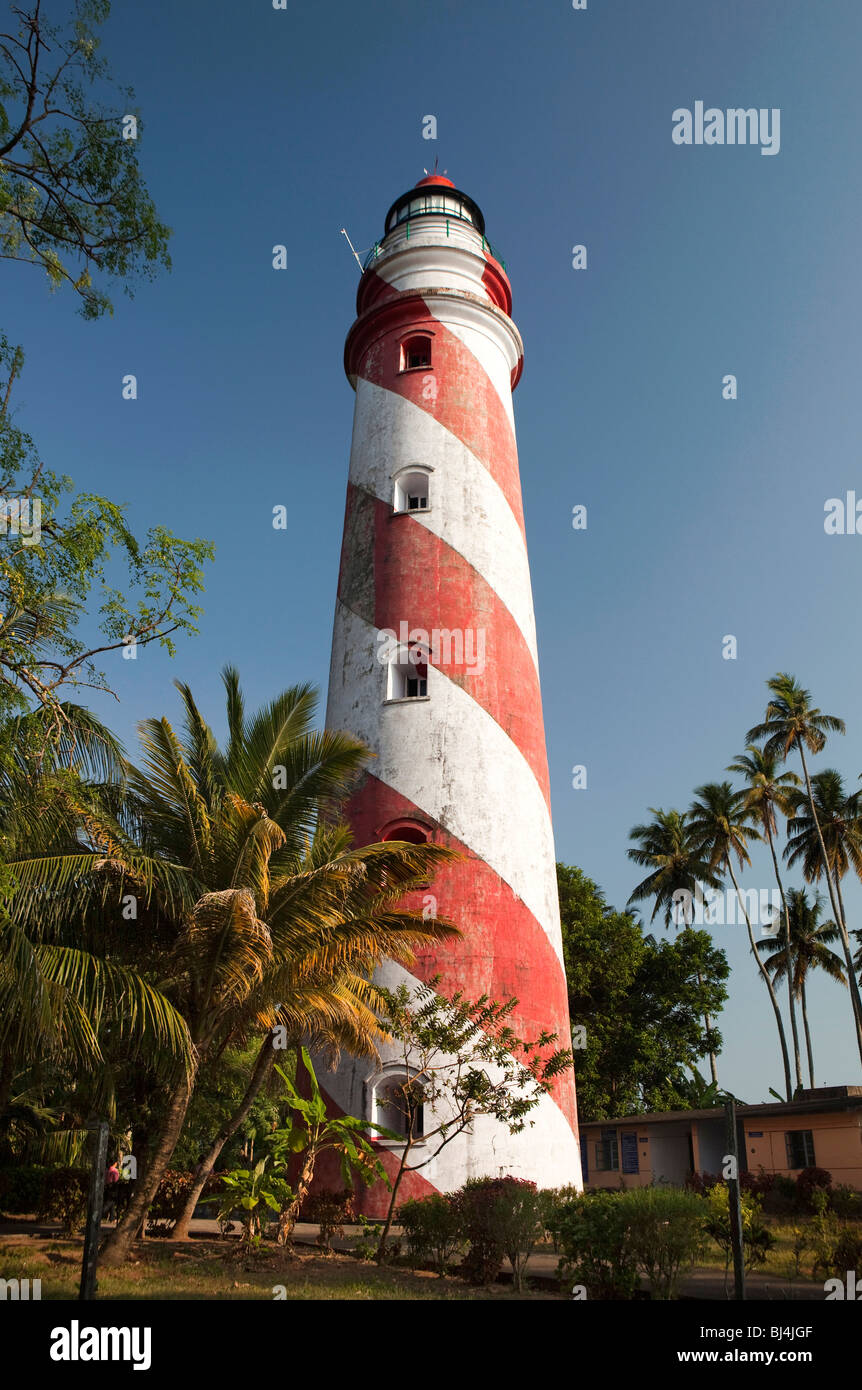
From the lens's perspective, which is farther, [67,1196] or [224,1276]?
[67,1196]

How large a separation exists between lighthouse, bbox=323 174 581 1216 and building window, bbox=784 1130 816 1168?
9.29 m

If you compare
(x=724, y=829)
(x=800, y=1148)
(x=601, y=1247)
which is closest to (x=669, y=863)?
(x=724, y=829)

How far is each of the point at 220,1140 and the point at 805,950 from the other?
32367mm

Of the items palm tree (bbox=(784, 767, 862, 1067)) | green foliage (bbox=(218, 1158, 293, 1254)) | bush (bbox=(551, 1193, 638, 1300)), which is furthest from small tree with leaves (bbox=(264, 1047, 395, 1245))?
palm tree (bbox=(784, 767, 862, 1067))

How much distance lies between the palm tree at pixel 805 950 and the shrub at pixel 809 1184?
1960cm

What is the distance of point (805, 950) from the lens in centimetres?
3919

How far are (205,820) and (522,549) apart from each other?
926cm

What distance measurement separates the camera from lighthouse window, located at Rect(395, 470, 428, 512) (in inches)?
709

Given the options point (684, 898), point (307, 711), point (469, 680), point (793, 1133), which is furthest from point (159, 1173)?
point (684, 898)

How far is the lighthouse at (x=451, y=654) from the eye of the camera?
1451cm

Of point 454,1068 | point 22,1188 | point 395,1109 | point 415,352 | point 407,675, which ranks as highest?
point 415,352

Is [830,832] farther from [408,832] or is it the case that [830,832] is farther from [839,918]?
[408,832]

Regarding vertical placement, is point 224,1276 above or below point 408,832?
below

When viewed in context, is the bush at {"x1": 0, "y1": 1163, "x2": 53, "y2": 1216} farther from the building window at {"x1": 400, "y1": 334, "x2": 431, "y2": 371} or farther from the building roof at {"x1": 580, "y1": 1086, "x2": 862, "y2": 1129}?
the building window at {"x1": 400, "y1": 334, "x2": 431, "y2": 371}
